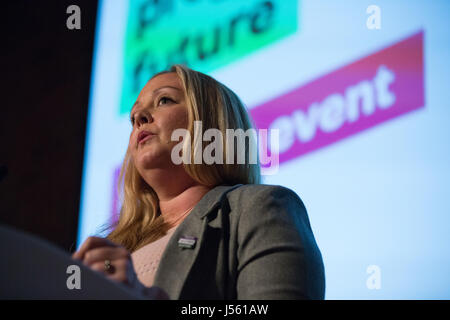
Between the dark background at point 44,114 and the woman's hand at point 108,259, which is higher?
the dark background at point 44,114

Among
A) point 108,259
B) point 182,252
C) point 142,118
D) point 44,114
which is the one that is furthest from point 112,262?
point 44,114

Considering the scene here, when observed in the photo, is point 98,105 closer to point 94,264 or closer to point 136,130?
point 136,130

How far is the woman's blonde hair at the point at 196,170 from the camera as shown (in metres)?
1.18

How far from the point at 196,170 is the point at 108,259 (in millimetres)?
450

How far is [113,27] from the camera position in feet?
7.27

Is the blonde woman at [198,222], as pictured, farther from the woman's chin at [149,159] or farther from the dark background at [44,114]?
the dark background at [44,114]

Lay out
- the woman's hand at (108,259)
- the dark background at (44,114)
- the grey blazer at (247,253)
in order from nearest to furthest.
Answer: the woman's hand at (108,259)
the grey blazer at (247,253)
the dark background at (44,114)

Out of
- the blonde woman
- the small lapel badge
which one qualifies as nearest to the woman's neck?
the blonde woman

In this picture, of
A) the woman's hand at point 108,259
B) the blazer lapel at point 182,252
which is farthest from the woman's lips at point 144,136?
the woman's hand at point 108,259

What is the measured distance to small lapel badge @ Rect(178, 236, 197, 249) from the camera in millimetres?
904

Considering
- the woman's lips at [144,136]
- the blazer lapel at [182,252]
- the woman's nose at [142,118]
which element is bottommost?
the blazer lapel at [182,252]

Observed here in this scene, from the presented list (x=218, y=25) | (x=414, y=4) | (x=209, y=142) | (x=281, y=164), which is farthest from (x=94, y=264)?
(x=414, y=4)

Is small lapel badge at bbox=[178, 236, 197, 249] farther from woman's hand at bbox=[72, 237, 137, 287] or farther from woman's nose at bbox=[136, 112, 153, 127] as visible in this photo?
woman's nose at bbox=[136, 112, 153, 127]

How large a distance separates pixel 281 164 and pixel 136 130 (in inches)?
25.5
